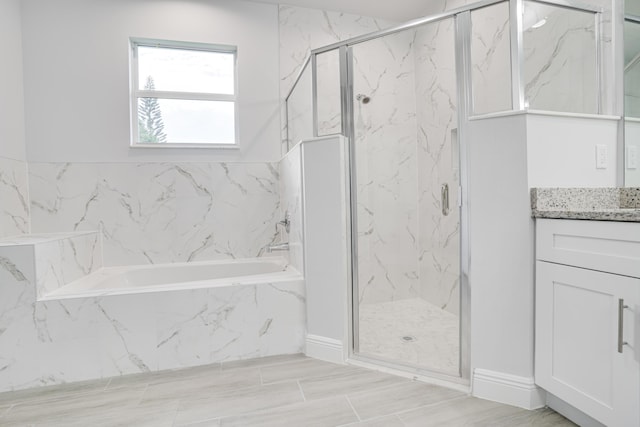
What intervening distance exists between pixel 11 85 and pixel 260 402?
280cm

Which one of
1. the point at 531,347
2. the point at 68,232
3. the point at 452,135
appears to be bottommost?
the point at 531,347

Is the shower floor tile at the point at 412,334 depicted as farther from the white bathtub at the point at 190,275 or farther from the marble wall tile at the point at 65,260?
the marble wall tile at the point at 65,260

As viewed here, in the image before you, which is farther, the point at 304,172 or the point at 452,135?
the point at 304,172

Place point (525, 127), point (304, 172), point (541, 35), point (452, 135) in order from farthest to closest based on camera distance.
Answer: point (304, 172) → point (452, 135) → point (541, 35) → point (525, 127)

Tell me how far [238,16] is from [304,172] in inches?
71.5

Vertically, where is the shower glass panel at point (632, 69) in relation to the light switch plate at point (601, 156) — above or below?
above

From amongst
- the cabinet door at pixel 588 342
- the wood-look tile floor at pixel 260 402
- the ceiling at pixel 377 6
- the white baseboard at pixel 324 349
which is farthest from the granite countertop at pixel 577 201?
the ceiling at pixel 377 6

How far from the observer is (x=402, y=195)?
7.66ft

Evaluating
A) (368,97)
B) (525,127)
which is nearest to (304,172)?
(368,97)

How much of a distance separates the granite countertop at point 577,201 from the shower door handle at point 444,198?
0.53 meters

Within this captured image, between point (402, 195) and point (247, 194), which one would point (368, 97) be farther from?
point (247, 194)

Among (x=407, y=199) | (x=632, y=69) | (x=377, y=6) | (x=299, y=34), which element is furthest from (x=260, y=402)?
(x=377, y=6)

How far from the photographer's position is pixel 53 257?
6.39ft

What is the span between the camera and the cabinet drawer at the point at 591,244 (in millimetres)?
1104
